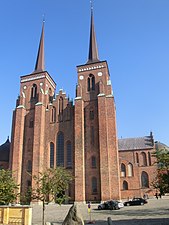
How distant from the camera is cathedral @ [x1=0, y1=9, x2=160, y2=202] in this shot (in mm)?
36188

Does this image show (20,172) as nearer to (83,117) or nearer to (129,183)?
(83,117)

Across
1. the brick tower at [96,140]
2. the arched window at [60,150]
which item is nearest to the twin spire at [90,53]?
the brick tower at [96,140]

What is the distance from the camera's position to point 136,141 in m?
59.3

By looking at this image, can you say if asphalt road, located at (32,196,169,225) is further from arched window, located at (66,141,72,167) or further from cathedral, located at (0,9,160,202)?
arched window, located at (66,141,72,167)

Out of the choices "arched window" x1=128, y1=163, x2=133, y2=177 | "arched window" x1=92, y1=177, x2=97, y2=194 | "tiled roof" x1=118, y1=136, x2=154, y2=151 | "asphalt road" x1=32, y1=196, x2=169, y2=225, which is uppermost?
"tiled roof" x1=118, y1=136, x2=154, y2=151

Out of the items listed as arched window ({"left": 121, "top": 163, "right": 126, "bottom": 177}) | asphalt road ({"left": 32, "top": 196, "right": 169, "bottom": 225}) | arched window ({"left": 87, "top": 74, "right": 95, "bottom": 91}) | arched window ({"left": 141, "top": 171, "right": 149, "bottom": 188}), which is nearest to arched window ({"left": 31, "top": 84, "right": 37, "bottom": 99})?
arched window ({"left": 87, "top": 74, "right": 95, "bottom": 91})

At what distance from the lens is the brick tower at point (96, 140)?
35.4 m

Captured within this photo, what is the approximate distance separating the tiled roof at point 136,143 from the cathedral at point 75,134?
1017 centimetres

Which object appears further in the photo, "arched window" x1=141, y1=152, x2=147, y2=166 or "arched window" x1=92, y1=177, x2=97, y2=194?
"arched window" x1=141, y1=152, x2=147, y2=166

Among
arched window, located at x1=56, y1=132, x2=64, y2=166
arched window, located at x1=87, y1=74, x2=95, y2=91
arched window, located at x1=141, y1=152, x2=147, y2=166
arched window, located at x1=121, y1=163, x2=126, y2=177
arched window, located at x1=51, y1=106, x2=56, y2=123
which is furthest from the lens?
arched window, located at x1=141, y1=152, x2=147, y2=166

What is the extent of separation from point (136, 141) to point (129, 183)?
40.6 ft

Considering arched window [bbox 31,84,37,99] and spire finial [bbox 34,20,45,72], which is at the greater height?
spire finial [bbox 34,20,45,72]

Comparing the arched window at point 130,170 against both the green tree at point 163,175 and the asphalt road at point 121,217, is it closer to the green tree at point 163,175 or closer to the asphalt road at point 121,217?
the asphalt road at point 121,217

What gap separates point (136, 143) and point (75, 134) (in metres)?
24.9
